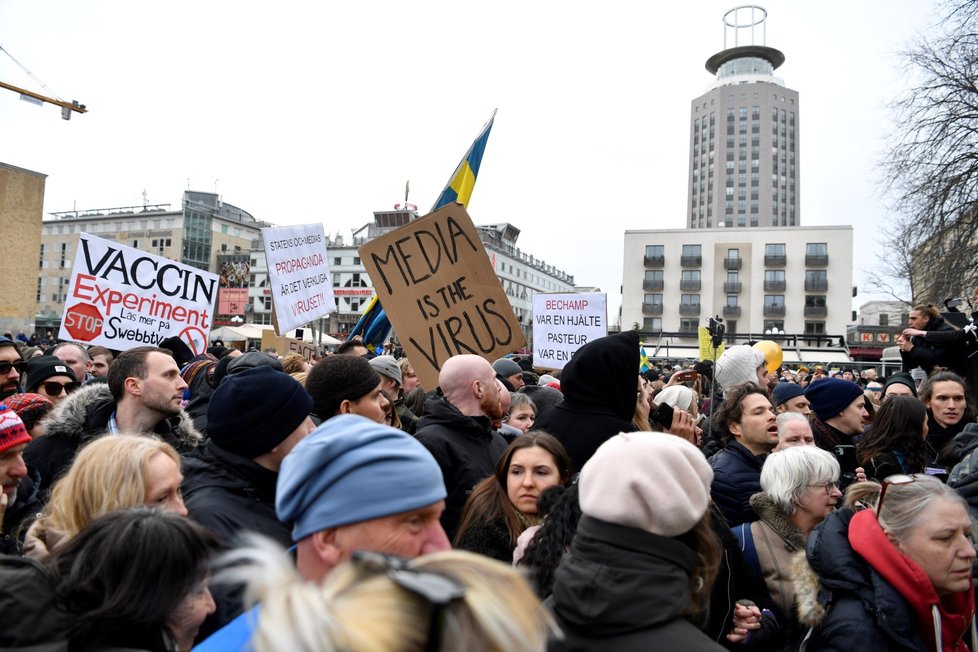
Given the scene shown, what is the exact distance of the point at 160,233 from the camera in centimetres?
8919

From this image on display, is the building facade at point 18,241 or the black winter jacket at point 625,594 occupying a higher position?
the building facade at point 18,241

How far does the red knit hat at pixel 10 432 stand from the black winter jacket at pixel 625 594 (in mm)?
2457

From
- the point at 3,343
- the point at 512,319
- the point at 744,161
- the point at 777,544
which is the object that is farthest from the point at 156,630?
the point at 744,161

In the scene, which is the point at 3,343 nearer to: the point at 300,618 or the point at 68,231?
the point at 300,618

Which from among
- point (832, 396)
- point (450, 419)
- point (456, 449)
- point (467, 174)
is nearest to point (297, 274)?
point (467, 174)

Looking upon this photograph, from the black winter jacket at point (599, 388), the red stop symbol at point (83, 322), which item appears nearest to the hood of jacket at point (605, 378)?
the black winter jacket at point (599, 388)

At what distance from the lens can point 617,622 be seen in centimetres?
162

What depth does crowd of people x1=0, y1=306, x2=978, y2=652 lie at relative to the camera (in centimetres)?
120

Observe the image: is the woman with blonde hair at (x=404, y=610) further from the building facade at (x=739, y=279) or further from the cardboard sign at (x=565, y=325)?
the building facade at (x=739, y=279)

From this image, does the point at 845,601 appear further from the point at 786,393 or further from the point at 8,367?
the point at 8,367

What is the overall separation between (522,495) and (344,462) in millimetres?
1525

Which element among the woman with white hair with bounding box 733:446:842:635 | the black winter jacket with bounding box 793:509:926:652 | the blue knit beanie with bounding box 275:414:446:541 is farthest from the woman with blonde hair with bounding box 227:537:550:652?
the woman with white hair with bounding box 733:446:842:635

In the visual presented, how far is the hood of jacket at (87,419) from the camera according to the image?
3934 millimetres

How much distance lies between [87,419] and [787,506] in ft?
12.4
